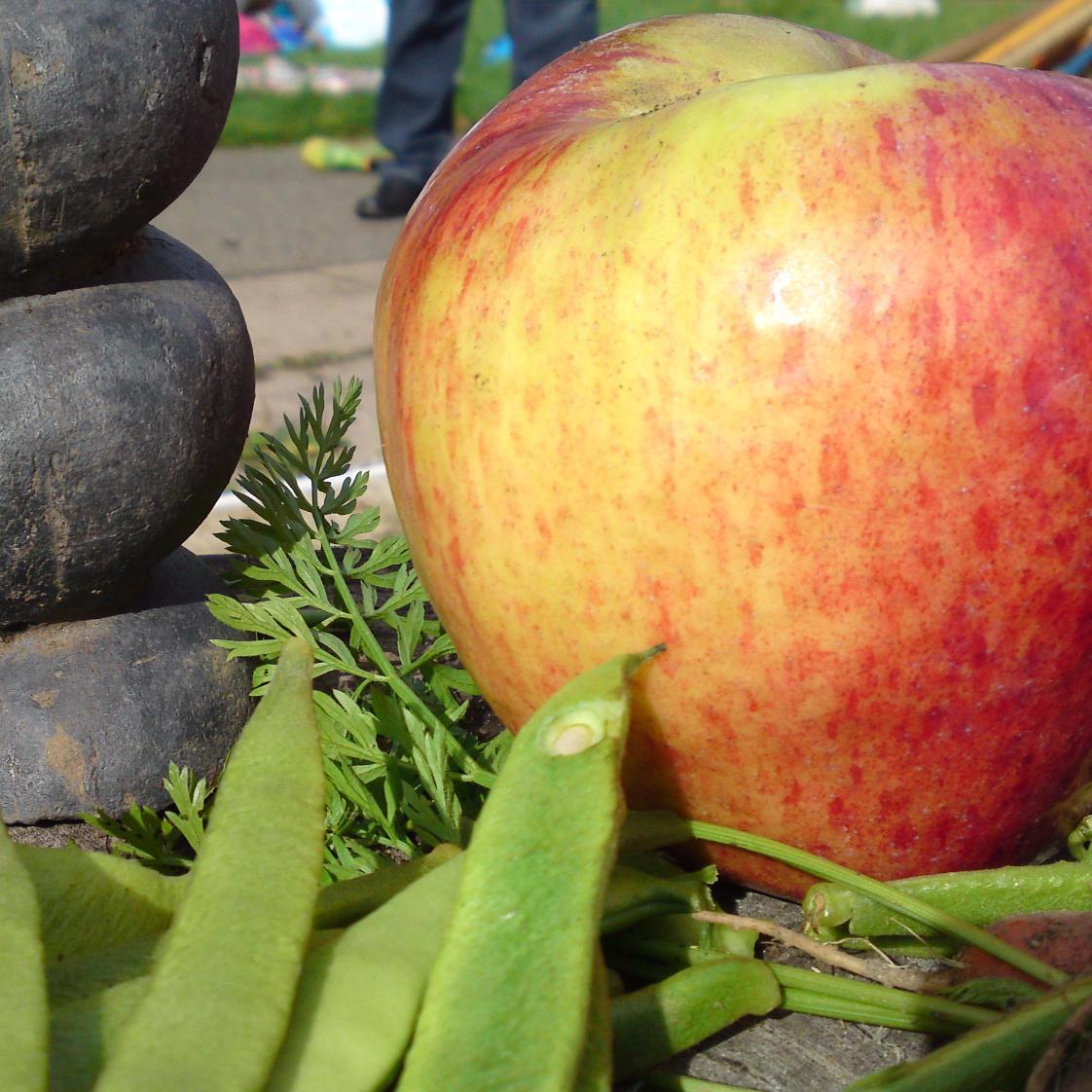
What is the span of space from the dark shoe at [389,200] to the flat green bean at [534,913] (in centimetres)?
546

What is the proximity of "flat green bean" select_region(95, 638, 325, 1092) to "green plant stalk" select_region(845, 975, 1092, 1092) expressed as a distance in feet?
1.46

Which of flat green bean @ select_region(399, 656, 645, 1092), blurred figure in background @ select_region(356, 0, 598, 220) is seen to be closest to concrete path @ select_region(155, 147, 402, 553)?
blurred figure in background @ select_region(356, 0, 598, 220)

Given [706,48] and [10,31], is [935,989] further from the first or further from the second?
[10,31]

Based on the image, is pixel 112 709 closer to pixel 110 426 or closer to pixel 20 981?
pixel 110 426

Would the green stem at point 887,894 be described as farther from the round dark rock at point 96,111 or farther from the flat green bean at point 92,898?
the round dark rock at point 96,111

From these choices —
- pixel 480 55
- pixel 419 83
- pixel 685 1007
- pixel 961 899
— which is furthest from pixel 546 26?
pixel 480 55

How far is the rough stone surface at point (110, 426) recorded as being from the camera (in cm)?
149

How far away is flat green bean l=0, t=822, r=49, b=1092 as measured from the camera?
0.92 m

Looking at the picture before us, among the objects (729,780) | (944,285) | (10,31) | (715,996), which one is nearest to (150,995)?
(715,996)

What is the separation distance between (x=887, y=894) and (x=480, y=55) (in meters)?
9.31

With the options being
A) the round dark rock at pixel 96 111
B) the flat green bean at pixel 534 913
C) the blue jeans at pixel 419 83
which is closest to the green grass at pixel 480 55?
the blue jeans at pixel 419 83

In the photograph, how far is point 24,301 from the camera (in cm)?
155

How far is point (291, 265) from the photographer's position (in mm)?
5586

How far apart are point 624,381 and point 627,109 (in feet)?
1.38
